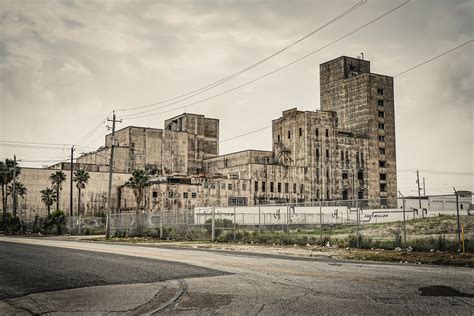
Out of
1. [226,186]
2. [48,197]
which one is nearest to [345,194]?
[226,186]

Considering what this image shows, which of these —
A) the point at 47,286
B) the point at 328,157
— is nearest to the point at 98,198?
the point at 328,157

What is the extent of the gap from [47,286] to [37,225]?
62928 millimetres

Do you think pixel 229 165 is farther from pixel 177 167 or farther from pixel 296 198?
pixel 296 198

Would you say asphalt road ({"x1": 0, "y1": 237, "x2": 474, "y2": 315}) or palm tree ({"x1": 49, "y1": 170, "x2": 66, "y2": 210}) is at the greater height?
palm tree ({"x1": 49, "y1": 170, "x2": 66, "y2": 210})

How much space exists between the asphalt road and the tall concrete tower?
11317 centimetres

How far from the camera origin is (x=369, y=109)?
123m

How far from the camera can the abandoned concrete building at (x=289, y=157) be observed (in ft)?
318

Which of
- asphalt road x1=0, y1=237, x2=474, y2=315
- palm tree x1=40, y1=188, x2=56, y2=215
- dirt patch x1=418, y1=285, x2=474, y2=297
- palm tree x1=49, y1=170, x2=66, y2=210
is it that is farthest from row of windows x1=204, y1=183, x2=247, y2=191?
dirt patch x1=418, y1=285, x2=474, y2=297

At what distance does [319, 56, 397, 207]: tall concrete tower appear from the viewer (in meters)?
123

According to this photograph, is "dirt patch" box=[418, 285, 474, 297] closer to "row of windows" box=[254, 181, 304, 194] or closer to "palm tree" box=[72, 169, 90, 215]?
"palm tree" box=[72, 169, 90, 215]

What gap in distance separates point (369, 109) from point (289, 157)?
25.5 m

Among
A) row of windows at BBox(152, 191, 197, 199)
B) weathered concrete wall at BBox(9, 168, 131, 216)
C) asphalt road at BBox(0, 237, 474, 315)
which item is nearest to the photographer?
asphalt road at BBox(0, 237, 474, 315)

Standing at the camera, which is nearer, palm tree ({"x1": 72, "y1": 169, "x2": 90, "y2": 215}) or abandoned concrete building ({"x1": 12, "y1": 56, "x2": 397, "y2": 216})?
palm tree ({"x1": 72, "y1": 169, "x2": 90, "y2": 215})

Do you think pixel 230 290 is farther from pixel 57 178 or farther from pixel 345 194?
pixel 345 194
